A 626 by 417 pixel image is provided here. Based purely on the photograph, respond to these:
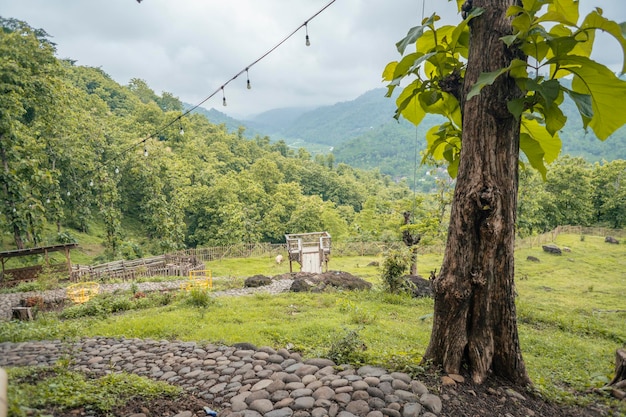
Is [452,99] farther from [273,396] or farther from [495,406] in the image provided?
[273,396]

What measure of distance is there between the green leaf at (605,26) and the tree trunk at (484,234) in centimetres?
73

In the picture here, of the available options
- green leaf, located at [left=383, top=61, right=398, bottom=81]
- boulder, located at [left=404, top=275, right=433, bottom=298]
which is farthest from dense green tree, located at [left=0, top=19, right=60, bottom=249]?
boulder, located at [left=404, top=275, right=433, bottom=298]

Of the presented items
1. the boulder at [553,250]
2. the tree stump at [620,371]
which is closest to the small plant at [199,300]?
the tree stump at [620,371]

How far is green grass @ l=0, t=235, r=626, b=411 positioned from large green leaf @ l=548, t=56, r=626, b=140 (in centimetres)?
223

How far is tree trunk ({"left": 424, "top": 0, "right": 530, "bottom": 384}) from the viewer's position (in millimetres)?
2643

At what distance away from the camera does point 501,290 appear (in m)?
2.91

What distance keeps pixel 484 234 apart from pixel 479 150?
68cm

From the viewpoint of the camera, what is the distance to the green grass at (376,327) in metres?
4.11

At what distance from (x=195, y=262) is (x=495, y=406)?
73.8 feet

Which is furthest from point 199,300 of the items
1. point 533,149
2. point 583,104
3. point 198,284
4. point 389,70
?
point 583,104

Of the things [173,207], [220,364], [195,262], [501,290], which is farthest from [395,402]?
[173,207]

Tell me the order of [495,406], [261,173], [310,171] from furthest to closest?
[310,171]
[261,173]
[495,406]

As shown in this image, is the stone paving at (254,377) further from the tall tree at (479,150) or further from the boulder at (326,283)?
the boulder at (326,283)

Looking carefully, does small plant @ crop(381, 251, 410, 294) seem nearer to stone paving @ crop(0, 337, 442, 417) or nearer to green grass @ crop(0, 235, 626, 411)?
green grass @ crop(0, 235, 626, 411)
